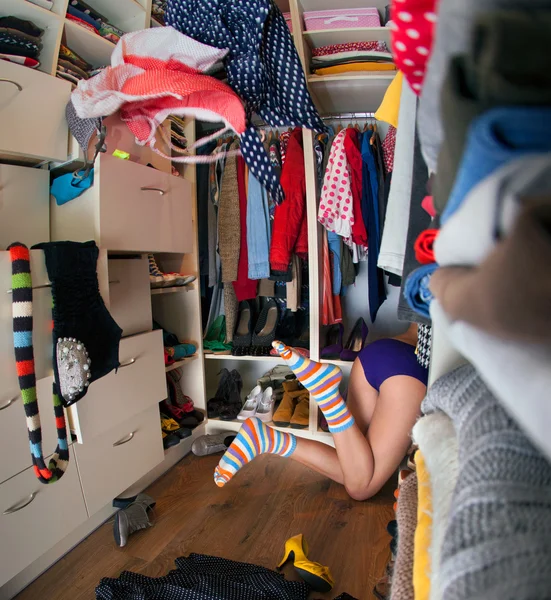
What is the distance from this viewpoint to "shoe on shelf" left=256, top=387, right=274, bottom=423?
2023 millimetres

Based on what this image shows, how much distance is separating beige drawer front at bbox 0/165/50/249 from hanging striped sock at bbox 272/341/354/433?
1.04 m

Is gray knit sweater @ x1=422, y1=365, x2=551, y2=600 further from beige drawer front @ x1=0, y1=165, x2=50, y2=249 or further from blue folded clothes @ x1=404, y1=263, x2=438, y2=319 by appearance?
beige drawer front @ x1=0, y1=165, x2=50, y2=249

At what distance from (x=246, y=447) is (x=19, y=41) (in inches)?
63.4

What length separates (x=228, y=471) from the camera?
1408 mm

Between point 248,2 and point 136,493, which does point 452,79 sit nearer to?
point 248,2

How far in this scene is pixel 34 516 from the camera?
121 cm

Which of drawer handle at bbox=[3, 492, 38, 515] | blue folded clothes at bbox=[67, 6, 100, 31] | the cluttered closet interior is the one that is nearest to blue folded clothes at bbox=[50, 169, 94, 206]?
the cluttered closet interior

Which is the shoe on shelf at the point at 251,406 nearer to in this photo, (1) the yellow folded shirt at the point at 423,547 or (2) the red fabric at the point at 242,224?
(2) the red fabric at the point at 242,224

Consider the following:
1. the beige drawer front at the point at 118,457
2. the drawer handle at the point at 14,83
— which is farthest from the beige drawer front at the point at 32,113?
the beige drawer front at the point at 118,457

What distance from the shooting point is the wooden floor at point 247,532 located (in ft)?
4.10

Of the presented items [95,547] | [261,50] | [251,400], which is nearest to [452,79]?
[261,50]

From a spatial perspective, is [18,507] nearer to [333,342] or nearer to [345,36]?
[333,342]

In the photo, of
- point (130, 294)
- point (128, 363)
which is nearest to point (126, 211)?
point (130, 294)

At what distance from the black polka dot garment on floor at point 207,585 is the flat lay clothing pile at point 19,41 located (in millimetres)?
1688
